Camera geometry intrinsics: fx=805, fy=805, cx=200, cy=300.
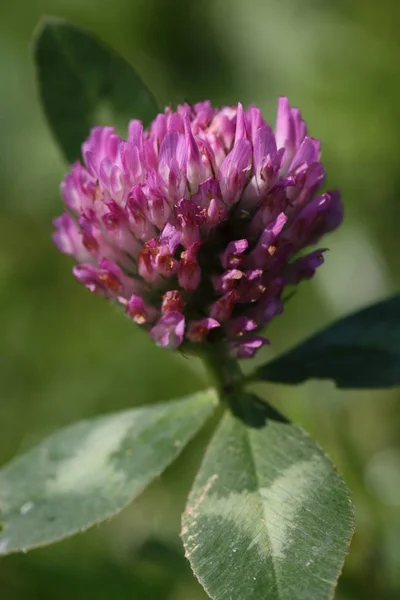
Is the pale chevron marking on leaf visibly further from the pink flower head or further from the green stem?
the pink flower head

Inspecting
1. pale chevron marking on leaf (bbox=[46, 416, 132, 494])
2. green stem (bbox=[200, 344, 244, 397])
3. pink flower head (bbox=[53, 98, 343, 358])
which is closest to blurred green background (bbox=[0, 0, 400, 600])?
pale chevron marking on leaf (bbox=[46, 416, 132, 494])

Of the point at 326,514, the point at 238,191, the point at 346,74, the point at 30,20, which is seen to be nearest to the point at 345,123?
the point at 346,74

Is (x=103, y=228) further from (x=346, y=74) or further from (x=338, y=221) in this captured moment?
(x=346, y=74)

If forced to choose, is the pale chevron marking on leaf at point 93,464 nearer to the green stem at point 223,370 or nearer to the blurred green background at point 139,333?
the green stem at point 223,370

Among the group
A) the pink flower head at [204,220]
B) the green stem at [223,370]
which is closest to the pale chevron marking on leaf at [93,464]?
the green stem at [223,370]

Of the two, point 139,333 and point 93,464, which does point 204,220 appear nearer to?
point 93,464

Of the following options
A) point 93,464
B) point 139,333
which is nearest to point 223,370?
point 93,464
